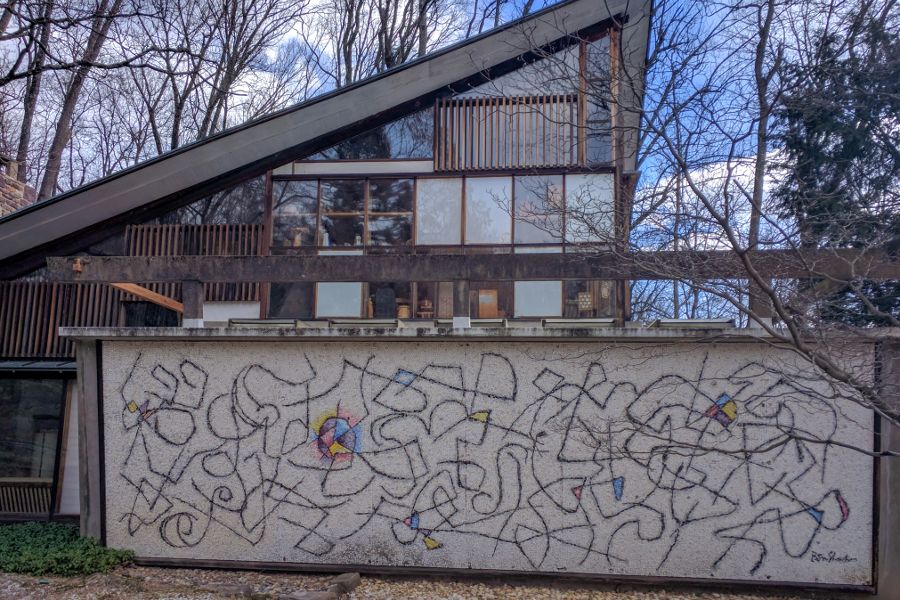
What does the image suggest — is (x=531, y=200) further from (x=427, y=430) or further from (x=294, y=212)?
(x=427, y=430)

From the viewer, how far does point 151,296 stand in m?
10.7

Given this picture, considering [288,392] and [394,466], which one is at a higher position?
[288,392]

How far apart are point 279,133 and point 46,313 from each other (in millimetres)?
5064

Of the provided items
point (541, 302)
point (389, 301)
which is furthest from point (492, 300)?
point (389, 301)

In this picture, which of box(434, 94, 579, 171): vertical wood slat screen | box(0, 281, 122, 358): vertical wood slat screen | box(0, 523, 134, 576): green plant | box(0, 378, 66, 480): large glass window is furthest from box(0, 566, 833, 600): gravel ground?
box(434, 94, 579, 171): vertical wood slat screen

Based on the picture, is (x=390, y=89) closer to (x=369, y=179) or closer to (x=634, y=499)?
(x=369, y=179)

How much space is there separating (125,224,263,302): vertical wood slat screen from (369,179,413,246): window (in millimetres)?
1968

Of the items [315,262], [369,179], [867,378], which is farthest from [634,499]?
[369,179]

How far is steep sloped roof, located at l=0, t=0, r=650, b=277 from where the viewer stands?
10.8m

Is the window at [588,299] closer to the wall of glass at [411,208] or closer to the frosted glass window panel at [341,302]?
the wall of glass at [411,208]

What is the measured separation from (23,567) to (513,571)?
502 centimetres

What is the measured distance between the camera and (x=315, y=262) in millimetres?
7387
